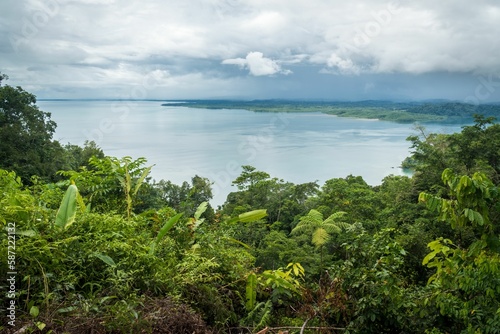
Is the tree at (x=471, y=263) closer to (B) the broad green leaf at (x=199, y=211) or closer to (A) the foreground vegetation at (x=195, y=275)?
(A) the foreground vegetation at (x=195, y=275)

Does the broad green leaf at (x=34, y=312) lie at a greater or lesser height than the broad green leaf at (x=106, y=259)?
lesser

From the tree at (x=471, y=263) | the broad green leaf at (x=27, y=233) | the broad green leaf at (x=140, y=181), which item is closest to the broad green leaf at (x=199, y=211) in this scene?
the broad green leaf at (x=140, y=181)

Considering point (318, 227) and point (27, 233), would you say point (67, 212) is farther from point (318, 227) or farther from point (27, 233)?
point (318, 227)

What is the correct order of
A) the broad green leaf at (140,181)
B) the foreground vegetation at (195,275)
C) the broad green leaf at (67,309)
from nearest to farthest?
the broad green leaf at (67,309) < the foreground vegetation at (195,275) < the broad green leaf at (140,181)

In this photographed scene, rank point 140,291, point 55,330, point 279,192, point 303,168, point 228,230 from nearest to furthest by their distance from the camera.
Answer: point 55,330
point 140,291
point 228,230
point 279,192
point 303,168

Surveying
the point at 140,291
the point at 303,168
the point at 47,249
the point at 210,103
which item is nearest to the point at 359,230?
the point at 140,291

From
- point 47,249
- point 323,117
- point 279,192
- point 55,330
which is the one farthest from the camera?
point 323,117

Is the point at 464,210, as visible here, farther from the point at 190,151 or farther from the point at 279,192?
the point at 190,151
